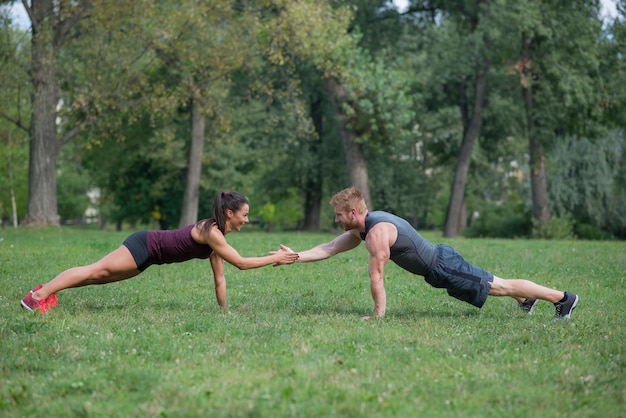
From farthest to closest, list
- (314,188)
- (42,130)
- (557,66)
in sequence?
1. (314,188)
2. (557,66)
3. (42,130)

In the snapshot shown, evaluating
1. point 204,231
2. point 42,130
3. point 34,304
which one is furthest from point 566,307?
point 42,130

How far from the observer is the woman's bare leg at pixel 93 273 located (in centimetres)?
927

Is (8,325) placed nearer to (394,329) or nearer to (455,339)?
(394,329)

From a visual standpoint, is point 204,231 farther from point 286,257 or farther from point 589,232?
point 589,232

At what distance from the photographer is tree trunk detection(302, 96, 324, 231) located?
46.6m

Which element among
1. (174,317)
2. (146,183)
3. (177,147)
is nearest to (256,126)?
(177,147)

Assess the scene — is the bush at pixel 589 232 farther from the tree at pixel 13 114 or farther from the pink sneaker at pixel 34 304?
the pink sneaker at pixel 34 304

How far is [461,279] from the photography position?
9.38 meters

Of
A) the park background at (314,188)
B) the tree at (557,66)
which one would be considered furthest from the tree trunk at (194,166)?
the tree at (557,66)

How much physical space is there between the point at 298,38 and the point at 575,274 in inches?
677

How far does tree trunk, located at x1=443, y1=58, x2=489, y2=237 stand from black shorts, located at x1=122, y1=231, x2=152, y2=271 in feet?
100

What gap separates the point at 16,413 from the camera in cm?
540

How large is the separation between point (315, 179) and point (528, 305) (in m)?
37.0

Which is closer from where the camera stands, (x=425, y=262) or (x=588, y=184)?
(x=425, y=262)
